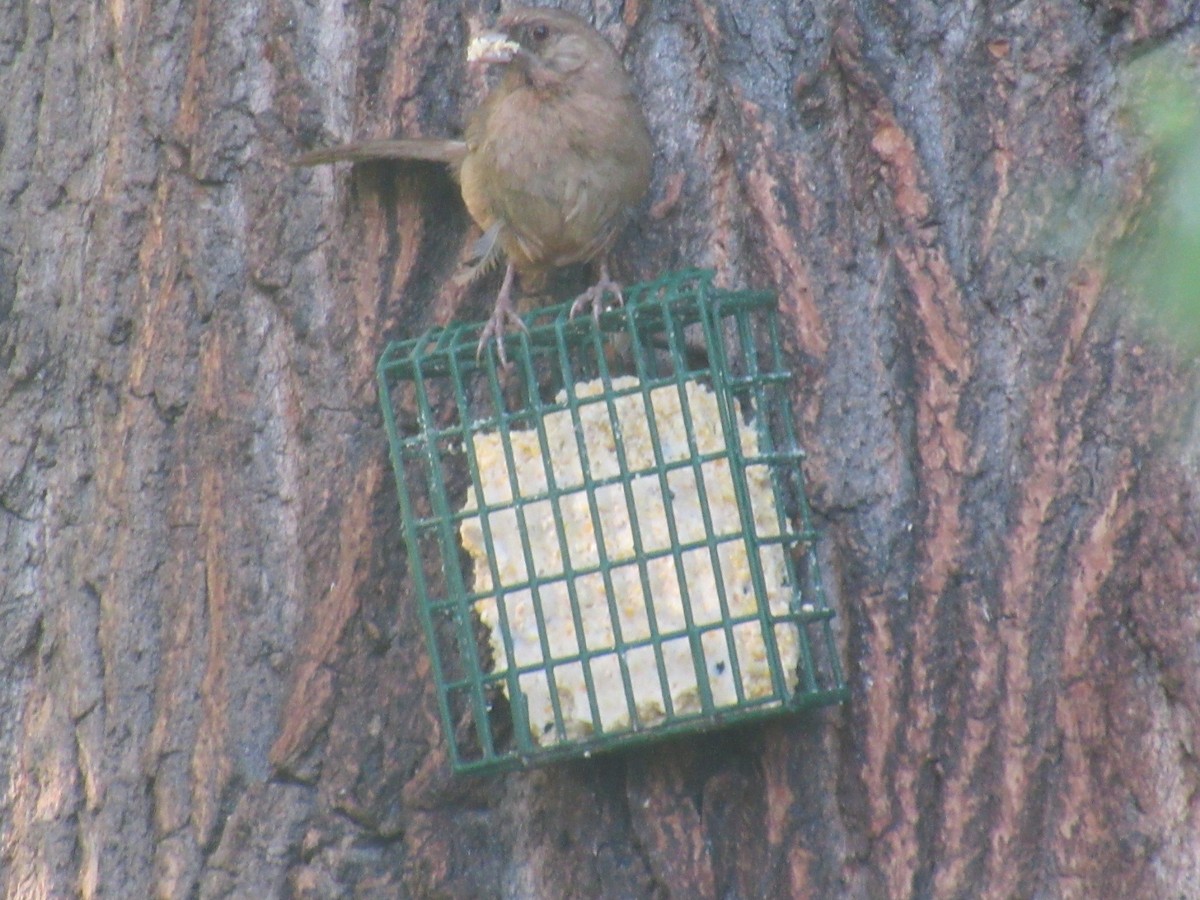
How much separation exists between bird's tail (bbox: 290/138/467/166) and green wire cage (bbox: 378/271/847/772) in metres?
0.55

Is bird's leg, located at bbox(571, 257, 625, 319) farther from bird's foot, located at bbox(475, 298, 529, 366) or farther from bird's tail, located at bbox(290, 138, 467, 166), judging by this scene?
bird's tail, located at bbox(290, 138, 467, 166)

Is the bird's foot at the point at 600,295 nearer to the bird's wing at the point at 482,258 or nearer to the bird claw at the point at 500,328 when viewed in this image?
the bird claw at the point at 500,328

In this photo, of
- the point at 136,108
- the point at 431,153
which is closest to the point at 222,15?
the point at 136,108

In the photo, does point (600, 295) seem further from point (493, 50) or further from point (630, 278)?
point (493, 50)

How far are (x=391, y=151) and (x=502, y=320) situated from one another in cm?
54

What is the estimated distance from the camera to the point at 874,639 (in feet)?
11.7

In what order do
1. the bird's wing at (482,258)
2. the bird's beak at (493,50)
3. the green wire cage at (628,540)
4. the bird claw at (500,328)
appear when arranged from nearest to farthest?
the green wire cage at (628,540)
the bird claw at (500,328)
the bird's beak at (493,50)
the bird's wing at (482,258)

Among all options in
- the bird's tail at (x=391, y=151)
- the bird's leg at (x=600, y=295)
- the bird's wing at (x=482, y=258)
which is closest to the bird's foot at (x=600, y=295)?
the bird's leg at (x=600, y=295)

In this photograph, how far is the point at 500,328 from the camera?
3756 millimetres

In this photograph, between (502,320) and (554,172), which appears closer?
(502,320)

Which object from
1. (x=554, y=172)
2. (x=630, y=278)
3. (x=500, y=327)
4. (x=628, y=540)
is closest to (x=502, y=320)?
(x=500, y=327)

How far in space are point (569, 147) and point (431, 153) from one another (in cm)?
37

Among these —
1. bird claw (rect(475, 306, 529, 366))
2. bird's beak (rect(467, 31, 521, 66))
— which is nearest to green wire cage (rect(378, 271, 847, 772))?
bird claw (rect(475, 306, 529, 366))

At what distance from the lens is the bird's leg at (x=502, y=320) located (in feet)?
11.9
